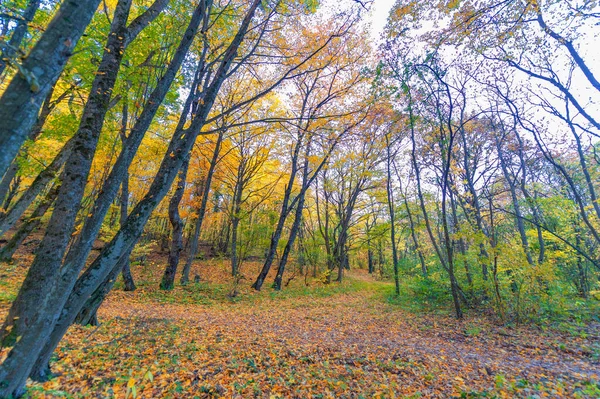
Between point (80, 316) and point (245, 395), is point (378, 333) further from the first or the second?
point (80, 316)

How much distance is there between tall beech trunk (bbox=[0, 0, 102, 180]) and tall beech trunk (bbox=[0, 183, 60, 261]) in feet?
23.7

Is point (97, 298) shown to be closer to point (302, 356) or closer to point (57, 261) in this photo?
point (57, 261)

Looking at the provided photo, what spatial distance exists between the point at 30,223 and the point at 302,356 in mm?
10012

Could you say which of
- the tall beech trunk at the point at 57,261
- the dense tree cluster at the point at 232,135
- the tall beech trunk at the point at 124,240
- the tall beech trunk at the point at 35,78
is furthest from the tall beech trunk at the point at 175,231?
the tall beech trunk at the point at 35,78

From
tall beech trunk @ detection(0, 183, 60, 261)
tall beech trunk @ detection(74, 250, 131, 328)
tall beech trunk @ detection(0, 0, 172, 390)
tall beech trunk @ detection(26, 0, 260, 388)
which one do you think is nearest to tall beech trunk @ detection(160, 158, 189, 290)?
tall beech trunk @ detection(0, 183, 60, 261)

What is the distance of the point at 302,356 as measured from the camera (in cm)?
447

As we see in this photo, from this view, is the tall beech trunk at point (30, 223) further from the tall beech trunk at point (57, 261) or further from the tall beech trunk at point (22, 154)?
the tall beech trunk at point (57, 261)

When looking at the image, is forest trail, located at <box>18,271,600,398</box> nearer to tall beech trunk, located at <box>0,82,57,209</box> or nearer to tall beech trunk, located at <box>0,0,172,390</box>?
tall beech trunk, located at <box>0,0,172,390</box>

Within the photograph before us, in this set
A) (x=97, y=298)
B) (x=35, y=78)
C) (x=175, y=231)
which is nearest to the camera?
(x=35, y=78)

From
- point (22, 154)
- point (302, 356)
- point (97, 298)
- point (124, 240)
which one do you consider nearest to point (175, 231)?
point (22, 154)

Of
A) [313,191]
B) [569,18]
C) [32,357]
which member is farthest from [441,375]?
[313,191]

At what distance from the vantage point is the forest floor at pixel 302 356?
10.6ft

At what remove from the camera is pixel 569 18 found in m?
5.93

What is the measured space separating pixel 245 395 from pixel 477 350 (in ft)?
17.4
